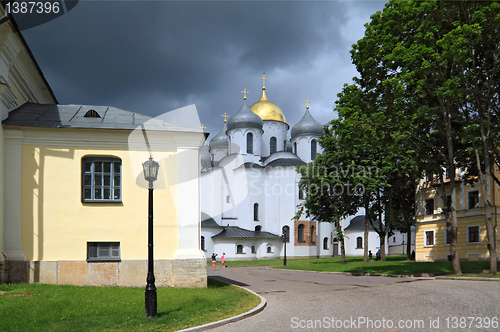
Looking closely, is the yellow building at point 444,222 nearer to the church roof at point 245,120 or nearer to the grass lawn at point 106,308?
the grass lawn at point 106,308

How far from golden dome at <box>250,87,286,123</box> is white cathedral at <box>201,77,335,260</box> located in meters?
3.80

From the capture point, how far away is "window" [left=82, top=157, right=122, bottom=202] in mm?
14961

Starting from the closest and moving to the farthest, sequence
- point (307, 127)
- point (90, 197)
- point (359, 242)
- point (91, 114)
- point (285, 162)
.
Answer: point (90, 197)
point (91, 114)
point (285, 162)
point (359, 242)
point (307, 127)

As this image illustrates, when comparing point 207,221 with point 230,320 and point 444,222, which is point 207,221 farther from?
point 230,320

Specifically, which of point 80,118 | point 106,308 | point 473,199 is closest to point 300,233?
point 473,199

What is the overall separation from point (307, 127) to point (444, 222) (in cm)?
2965

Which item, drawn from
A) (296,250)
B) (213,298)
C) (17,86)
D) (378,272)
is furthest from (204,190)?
(213,298)

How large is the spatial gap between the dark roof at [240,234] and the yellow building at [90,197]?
120 ft

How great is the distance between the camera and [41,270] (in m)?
14.2

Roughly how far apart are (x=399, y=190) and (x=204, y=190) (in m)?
26.4

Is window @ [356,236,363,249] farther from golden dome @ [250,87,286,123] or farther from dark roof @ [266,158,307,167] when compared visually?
golden dome @ [250,87,286,123]

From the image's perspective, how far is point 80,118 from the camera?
613 inches

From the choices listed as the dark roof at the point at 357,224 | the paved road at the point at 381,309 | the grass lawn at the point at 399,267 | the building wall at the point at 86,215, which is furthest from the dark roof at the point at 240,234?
the paved road at the point at 381,309

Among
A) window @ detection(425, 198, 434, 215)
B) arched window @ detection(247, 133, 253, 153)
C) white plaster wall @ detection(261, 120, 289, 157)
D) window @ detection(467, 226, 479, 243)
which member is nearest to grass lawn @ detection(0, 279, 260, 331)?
window @ detection(467, 226, 479, 243)
